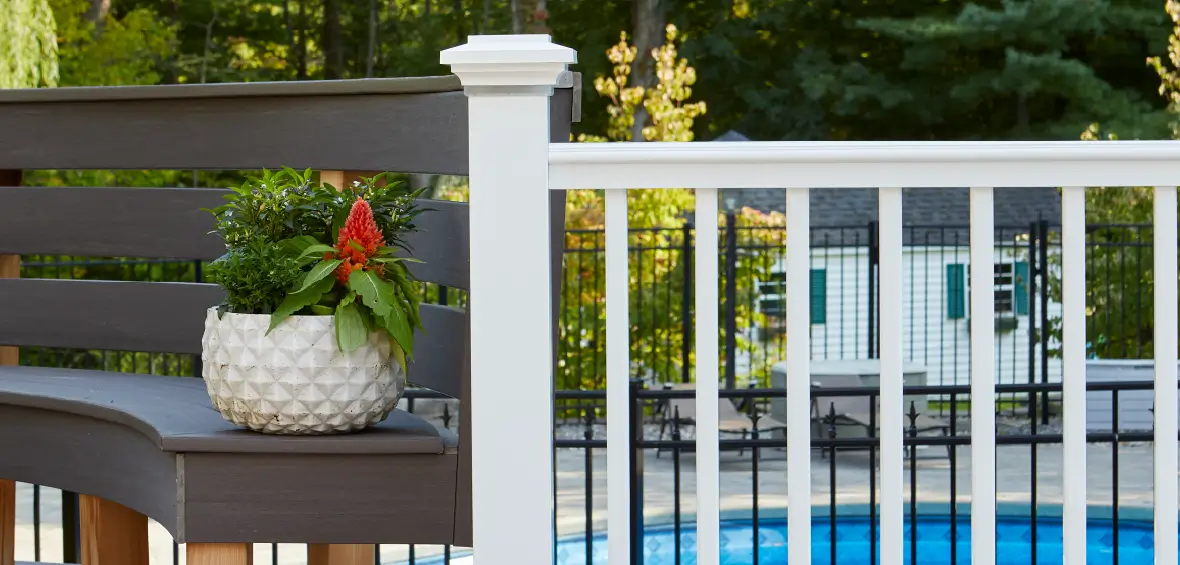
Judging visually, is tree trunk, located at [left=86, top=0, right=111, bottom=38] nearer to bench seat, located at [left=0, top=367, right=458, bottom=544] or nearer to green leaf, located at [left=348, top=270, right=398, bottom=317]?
bench seat, located at [left=0, top=367, right=458, bottom=544]

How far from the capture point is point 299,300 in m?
1.99

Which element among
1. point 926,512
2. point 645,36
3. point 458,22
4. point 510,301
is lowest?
point 926,512

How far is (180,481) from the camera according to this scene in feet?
6.82

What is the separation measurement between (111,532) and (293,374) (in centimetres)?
101

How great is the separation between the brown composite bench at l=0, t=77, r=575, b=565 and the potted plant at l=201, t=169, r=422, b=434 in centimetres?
7

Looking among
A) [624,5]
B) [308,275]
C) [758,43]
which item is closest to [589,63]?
[624,5]

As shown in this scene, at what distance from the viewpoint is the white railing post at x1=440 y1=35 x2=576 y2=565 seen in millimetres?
1869

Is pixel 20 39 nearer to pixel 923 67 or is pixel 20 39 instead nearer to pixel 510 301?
pixel 510 301

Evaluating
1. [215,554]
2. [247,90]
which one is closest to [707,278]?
[215,554]

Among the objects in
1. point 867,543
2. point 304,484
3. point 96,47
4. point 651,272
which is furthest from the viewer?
point 96,47

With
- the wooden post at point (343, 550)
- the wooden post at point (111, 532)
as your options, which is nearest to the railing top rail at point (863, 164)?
the wooden post at point (343, 550)

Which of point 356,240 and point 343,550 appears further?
point 343,550

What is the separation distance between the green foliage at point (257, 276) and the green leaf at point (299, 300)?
0.03m

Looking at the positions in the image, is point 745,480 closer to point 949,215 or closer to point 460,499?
point 460,499
